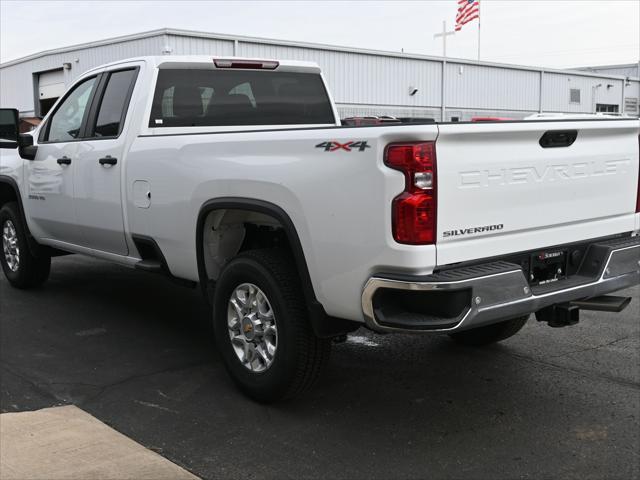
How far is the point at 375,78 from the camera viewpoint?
3123cm

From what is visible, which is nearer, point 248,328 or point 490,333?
point 248,328

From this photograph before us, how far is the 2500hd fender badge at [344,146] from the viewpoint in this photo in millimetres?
3367

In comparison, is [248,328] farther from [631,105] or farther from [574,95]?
[631,105]

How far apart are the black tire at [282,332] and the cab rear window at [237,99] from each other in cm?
167

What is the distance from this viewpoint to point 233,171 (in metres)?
4.16

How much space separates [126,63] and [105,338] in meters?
2.17

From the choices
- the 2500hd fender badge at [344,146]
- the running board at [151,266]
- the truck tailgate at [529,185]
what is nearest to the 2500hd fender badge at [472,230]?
the truck tailgate at [529,185]

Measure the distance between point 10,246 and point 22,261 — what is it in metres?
0.31

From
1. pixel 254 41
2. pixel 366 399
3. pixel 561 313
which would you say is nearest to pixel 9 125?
pixel 366 399

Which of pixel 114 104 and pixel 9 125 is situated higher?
pixel 114 104

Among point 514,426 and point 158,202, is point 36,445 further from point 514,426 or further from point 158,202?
Answer: point 514,426

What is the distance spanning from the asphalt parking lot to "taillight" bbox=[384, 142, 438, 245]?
1158mm

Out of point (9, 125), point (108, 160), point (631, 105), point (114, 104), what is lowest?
point (108, 160)

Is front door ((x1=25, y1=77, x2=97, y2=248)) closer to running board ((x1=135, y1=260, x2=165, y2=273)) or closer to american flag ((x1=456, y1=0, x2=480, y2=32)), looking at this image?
running board ((x1=135, y1=260, x2=165, y2=273))
